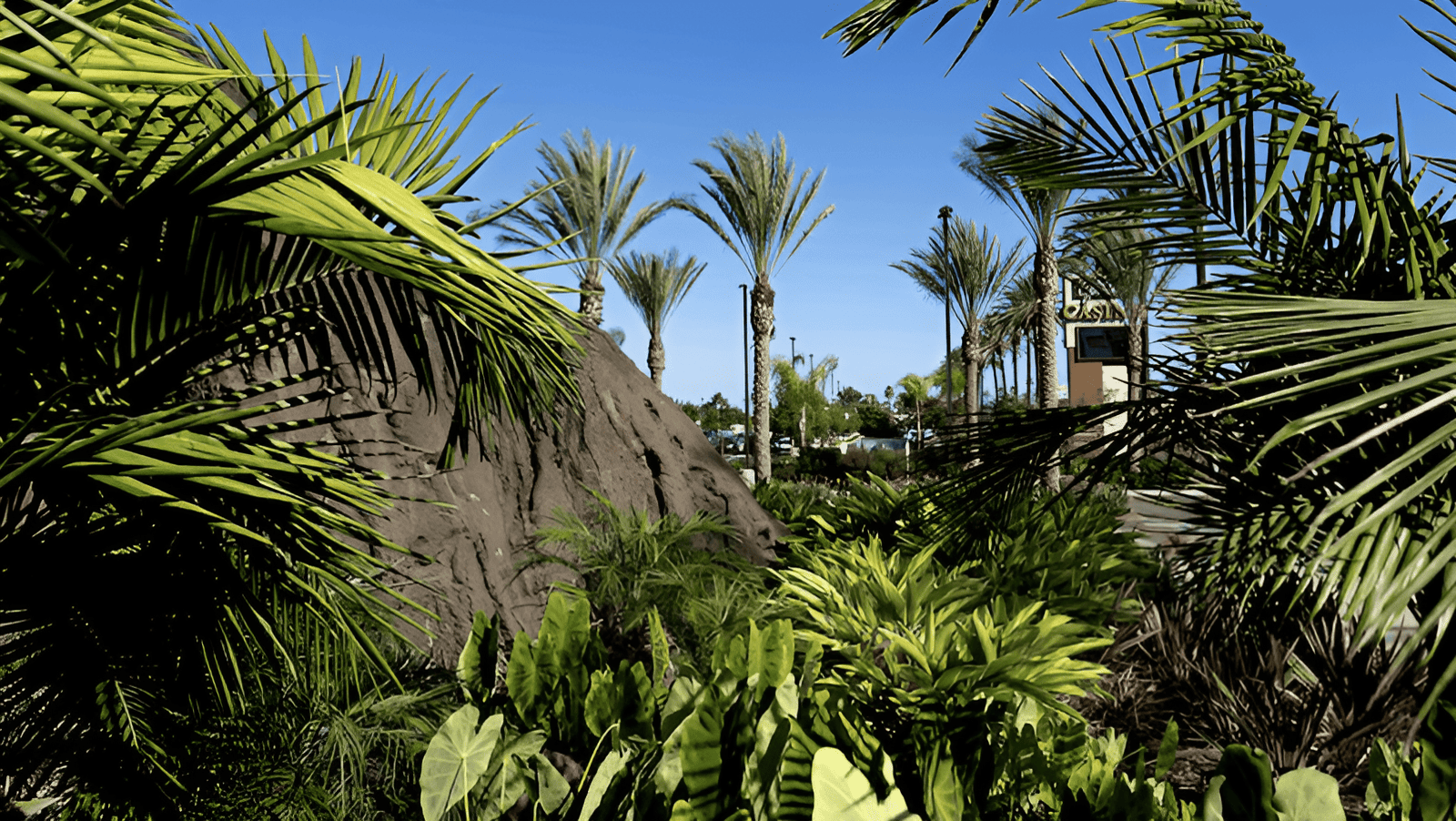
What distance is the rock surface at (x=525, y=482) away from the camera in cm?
473

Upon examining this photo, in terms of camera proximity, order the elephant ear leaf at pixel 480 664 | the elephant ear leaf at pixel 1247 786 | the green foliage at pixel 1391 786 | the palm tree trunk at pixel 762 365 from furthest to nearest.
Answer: the palm tree trunk at pixel 762 365 → the elephant ear leaf at pixel 480 664 → the green foliage at pixel 1391 786 → the elephant ear leaf at pixel 1247 786

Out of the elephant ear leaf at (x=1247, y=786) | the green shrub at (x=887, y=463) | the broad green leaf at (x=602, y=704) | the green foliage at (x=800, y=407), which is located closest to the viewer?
the elephant ear leaf at (x=1247, y=786)

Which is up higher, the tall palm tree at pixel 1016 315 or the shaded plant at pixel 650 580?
the tall palm tree at pixel 1016 315

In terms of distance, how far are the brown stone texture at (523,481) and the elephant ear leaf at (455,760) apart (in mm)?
1736

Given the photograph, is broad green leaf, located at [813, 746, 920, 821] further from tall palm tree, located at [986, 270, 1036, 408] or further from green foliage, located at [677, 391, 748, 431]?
green foliage, located at [677, 391, 748, 431]

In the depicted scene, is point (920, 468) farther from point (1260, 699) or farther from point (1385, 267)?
point (1260, 699)

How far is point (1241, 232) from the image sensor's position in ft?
10.1

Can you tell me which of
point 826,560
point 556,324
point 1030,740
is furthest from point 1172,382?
point 826,560

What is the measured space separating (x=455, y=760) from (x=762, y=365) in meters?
17.1

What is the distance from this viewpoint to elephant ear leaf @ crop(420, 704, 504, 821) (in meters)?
1.67

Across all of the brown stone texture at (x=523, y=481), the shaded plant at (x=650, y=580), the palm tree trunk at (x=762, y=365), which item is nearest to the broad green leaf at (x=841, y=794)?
the brown stone texture at (x=523, y=481)

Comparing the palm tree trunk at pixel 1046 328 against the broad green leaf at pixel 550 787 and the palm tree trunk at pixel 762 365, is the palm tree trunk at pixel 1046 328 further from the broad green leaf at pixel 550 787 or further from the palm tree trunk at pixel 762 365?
the broad green leaf at pixel 550 787

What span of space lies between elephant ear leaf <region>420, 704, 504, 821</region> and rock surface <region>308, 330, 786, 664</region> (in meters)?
1.89

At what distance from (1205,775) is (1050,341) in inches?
463
